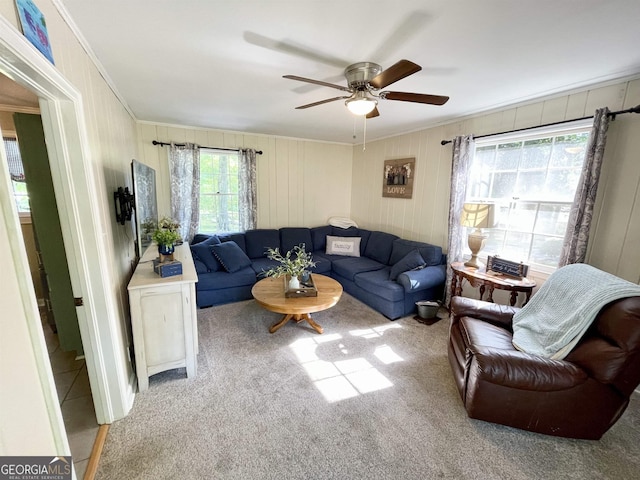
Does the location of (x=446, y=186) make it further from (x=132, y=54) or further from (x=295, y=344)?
(x=132, y=54)

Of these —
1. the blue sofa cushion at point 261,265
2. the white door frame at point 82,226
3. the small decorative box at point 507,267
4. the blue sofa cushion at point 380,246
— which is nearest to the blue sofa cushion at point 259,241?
the blue sofa cushion at point 261,265

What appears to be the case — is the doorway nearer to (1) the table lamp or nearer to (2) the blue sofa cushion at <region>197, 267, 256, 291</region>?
(2) the blue sofa cushion at <region>197, 267, 256, 291</region>

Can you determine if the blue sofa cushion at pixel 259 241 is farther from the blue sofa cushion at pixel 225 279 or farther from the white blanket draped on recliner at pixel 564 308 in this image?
the white blanket draped on recliner at pixel 564 308

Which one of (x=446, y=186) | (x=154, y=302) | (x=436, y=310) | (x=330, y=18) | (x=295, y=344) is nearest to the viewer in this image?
(x=330, y=18)

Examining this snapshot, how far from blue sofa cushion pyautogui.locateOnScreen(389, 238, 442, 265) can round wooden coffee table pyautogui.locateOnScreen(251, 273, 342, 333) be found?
4.17 ft

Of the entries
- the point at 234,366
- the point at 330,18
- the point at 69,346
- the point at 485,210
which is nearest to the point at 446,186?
the point at 485,210

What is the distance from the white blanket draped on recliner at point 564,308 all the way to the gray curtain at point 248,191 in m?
3.79

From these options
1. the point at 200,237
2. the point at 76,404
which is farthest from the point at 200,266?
the point at 76,404

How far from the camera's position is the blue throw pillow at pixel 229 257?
3.69m

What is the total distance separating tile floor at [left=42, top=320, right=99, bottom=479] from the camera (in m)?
1.60

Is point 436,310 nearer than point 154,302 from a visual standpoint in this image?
No

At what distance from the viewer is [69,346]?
2426mm

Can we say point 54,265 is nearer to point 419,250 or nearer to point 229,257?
point 229,257

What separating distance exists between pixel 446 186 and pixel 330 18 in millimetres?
Result: 2743
